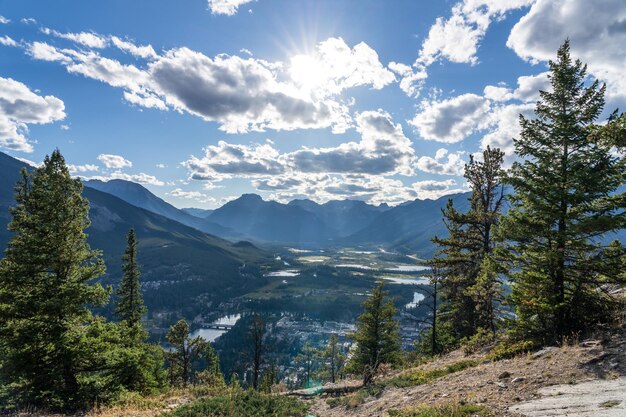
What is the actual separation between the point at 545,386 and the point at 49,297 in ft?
73.4

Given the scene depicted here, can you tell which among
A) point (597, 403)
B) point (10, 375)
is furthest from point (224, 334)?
point (597, 403)

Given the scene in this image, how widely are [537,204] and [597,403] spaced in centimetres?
959

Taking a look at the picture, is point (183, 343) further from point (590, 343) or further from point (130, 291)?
point (590, 343)

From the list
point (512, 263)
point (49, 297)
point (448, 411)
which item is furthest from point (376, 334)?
point (49, 297)

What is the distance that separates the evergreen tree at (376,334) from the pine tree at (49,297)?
25.2 meters

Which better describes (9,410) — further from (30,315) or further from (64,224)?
(64,224)

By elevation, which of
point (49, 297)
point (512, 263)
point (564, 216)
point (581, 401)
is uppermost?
point (564, 216)

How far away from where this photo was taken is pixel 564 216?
14.7 metres

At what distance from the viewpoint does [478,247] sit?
2683 centimetres

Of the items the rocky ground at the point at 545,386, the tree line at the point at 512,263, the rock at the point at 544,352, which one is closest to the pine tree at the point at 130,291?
the tree line at the point at 512,263

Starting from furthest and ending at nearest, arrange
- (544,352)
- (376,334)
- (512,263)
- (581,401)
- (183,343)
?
(183,343), (376,334), (512,263), (544,352), (581,401)

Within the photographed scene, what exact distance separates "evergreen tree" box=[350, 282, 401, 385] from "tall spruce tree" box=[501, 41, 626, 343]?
20025 millimetres

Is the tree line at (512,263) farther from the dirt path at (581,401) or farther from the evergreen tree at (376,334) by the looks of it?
the evergreen tree at (376,334)

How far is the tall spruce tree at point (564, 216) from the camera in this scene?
14.2 m
